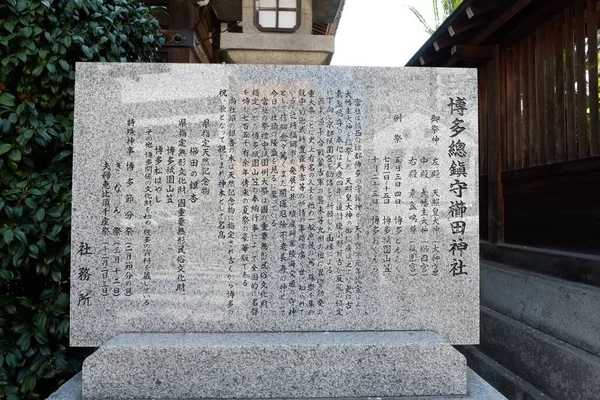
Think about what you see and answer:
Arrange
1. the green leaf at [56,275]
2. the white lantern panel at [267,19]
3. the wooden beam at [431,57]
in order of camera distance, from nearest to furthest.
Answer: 1. the green leaf at [56,275]
2. the white lantern panel at [267,19]
3. the wooden beam at [431,57]

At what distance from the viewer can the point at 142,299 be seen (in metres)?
2.89

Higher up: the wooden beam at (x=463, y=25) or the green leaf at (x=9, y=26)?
the wooden beam at (x=463, y=25)

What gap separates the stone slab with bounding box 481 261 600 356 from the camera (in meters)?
3.49

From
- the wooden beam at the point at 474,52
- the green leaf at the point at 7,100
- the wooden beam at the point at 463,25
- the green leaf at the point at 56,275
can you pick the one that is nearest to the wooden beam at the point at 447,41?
the wooden beam at the point at 474,52

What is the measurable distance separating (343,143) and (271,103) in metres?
0.58

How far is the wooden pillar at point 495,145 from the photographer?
17.0 feet

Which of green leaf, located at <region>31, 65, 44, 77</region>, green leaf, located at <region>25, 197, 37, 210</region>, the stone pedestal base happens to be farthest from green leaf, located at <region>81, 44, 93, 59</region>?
the stone pedestal base

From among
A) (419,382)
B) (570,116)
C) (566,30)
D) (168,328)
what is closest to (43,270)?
(168,328)

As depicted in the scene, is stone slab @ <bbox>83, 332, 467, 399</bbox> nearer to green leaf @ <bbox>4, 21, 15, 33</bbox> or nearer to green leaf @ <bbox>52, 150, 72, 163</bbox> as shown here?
green leaf @ <bbox>52, 150, 72, 163</bbox>

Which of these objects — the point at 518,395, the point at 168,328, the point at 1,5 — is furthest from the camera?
the point at 518,395

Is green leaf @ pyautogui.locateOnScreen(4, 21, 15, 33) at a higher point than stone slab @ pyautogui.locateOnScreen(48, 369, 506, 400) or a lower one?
higher

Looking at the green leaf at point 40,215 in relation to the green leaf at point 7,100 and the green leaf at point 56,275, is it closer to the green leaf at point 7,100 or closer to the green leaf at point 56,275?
the green leaf at point 56,275

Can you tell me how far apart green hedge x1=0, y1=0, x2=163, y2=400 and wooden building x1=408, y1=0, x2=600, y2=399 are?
12.9 feet

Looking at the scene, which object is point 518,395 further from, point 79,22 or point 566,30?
point 79,22
